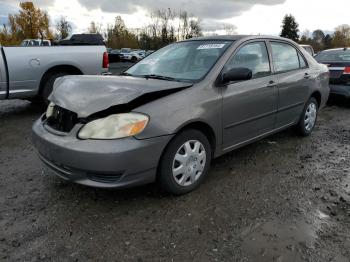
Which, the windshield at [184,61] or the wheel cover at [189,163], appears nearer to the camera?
the wheel cover at [189,163]

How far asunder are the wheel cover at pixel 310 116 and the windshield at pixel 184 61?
81.7 inches

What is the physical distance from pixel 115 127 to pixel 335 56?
7102 mm

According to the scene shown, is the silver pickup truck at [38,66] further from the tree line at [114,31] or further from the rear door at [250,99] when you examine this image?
the tree line at [114,31]

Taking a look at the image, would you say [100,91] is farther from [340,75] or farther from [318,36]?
[318,36]

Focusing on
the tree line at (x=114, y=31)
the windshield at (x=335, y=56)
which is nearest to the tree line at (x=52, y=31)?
the tree line at (x=114, y=31)

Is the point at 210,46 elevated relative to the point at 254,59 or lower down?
elevated

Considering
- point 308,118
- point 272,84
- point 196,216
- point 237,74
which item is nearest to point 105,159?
point 196,216

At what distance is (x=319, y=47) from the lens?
76.4 meters

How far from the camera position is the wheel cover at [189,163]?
3230 millimetres

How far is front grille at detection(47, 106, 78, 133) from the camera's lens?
312 centimetres

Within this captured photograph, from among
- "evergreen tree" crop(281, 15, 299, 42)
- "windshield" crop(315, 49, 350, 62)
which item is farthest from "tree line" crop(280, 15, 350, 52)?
"windshield" crop(315, 49, 350, 62)

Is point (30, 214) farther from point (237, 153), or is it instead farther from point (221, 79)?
point (237, 153)

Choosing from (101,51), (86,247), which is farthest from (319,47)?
(86,247)

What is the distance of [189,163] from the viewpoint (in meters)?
3.32
